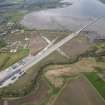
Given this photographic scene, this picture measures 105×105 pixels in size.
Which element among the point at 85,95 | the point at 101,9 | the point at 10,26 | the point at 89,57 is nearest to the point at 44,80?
the point at 85,95

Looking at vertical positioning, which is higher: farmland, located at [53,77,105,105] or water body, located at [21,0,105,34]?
farmland, located at [53,77,105,105]

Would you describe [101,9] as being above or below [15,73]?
below

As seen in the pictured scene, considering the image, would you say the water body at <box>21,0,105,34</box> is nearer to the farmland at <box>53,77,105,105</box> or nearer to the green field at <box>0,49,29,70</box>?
the green field at <box>0,49,29,70</box>

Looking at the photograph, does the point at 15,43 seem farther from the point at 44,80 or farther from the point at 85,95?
the point at 85,95

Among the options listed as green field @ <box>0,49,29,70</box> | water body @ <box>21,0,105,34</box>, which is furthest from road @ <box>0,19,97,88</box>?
water body @ <box>21,0,105,34</box>

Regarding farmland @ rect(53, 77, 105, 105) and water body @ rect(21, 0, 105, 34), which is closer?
farmland @ rect(53, 77, 105, 105)

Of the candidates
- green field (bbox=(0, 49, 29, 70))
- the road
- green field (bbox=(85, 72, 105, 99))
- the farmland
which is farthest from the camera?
green field (bbox=(0, 49, 29, 70))

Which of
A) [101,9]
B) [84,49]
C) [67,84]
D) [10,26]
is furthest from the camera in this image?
[101,9]
